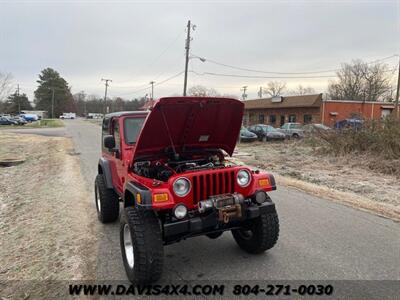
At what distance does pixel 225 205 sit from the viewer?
3.91 m

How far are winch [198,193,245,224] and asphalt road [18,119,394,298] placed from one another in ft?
2.51

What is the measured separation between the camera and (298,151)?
18.2 m

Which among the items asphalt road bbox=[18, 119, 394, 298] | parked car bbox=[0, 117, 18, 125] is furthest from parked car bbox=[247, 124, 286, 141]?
parked car bbox=[0, 117, 18, 125]

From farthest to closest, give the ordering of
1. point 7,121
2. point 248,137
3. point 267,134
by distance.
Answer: point 7,121, point 267,134, point 248,137

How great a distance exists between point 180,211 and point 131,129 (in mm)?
2078

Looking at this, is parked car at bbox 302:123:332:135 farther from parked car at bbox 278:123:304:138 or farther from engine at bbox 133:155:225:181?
engine at bbox 133:155:225:181

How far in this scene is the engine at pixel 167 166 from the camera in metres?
4.37

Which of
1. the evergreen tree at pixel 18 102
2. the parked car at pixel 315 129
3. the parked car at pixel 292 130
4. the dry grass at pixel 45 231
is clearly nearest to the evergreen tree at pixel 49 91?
the evergreen tree at pixel 18 102

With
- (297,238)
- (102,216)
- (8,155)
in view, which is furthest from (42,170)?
(297,238)

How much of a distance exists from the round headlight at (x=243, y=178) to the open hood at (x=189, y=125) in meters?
0.93

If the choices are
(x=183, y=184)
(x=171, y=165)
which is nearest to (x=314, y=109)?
(x=171, y=165)

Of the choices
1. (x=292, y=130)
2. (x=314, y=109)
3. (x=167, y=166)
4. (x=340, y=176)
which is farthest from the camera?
(x=314, y=109)

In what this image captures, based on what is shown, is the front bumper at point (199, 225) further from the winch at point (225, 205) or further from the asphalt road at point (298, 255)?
the asphalt road at point (298, 255)

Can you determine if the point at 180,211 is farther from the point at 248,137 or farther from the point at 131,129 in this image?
the point at 248,137
